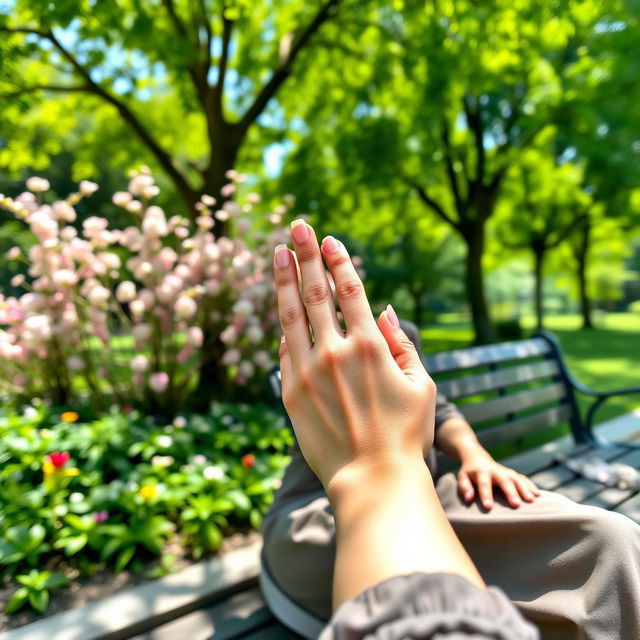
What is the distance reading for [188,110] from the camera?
657 cm

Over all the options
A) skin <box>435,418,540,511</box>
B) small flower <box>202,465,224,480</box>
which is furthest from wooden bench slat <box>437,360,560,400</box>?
small flower <box>202,465,224,480</box>

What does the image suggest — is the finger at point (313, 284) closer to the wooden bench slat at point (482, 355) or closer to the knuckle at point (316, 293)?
the knuckle at point (316, 293)

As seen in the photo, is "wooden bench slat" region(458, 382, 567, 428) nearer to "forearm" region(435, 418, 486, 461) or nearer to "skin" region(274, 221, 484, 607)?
"forearm" region(435, 418, 486, 461)

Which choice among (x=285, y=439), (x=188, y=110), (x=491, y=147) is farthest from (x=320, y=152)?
(x=285, y=439)

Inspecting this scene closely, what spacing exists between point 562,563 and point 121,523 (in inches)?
77.9

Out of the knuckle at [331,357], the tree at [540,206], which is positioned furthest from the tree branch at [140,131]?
the tree at [540,206]

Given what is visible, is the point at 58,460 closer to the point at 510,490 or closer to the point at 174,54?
the point at 510,490

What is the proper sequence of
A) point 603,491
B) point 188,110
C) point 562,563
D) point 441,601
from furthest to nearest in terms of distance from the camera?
point 188,110 < point 603,491 < point 562,563 < point 441,601

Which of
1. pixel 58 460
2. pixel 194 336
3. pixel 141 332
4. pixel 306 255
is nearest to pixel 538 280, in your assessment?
pixel 194 336

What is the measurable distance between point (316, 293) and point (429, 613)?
40 cm

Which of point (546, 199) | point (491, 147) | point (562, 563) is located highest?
point (491, 147)

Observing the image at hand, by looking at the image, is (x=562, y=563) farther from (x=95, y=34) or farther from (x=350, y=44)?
(x=350, y=44)

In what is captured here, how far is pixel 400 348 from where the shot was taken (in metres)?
0.75

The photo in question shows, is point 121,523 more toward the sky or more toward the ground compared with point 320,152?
more toward the ground
